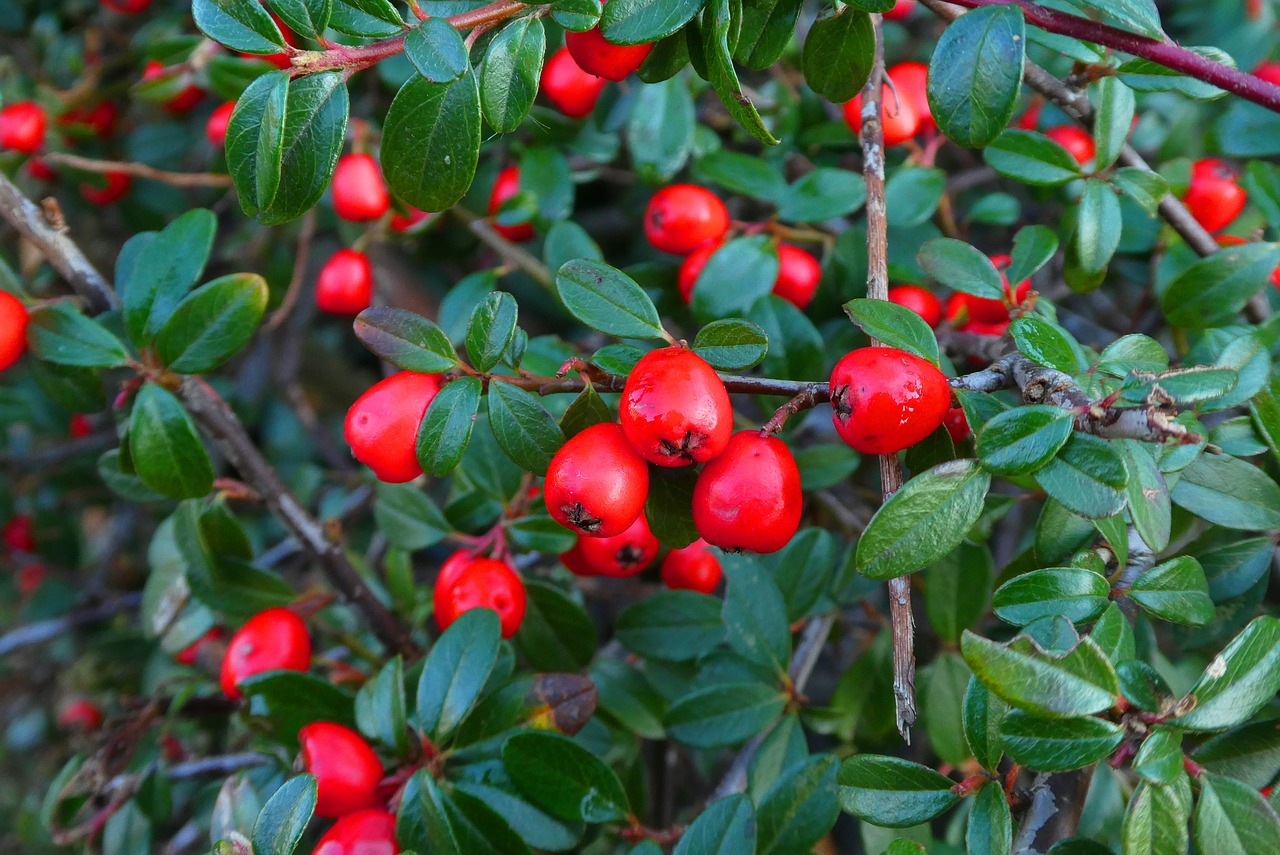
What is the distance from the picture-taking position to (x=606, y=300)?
117 centimetres

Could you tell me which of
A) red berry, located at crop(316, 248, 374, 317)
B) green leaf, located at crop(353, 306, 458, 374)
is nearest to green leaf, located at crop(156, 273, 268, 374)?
green leaf, located at crop(353, 306, 458, 374)

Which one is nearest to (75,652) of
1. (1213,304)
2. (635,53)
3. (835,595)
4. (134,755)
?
(134,755)

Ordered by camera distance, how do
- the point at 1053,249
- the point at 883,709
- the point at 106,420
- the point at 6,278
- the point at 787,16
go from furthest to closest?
the point at 106,420 → the point at 883,709 → the point at 6,278 → the point at 1053,249 → the point at 787,16

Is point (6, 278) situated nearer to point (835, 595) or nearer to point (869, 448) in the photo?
point (869, 448)

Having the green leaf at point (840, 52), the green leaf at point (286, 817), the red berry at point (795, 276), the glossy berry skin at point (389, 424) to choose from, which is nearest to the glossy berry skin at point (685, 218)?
the red berry at point (795, 276)

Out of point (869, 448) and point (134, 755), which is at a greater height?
point (869, 448)

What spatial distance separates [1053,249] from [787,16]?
618 mm

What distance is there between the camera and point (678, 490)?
3.78 ft

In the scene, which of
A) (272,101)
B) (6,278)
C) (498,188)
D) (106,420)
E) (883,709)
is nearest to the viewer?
(272,101)

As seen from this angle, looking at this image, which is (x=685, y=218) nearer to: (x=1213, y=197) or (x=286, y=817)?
(x=1213, y=197)

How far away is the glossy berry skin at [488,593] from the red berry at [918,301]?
0.85 meters

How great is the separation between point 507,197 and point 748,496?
1333 mm

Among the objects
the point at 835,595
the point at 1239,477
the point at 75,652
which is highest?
the point at 1239,477

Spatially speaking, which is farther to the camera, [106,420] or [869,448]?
[106,420]
